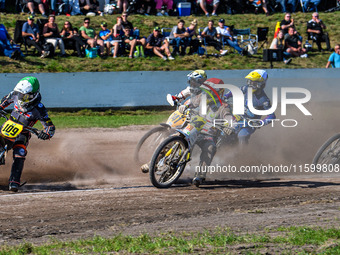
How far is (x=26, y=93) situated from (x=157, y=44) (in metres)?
12.6

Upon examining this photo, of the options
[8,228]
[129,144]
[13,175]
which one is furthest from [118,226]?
[129,144]

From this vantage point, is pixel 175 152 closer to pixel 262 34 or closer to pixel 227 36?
pixel 227 36

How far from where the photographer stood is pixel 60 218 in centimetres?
725

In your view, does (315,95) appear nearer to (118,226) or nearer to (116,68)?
(116,68)

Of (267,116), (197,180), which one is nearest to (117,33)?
(267,116)

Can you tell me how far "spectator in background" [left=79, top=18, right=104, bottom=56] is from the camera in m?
20.3

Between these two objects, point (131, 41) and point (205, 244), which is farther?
point (131, 41)

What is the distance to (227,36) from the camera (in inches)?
893

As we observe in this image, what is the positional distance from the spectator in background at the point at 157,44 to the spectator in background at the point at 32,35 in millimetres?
3785

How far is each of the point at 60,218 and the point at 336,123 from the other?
9052 millimetres

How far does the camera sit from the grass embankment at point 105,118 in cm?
1606

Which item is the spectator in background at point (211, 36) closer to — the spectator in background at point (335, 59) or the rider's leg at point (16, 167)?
the spectator in background at point (335, 59)

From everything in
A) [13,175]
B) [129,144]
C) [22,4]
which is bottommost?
[129,144]

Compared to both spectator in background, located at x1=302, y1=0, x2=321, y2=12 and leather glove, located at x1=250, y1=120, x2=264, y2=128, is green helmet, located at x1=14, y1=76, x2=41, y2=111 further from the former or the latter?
spectator in background, located at x1=302, y1=0, x2=321, y2=12
